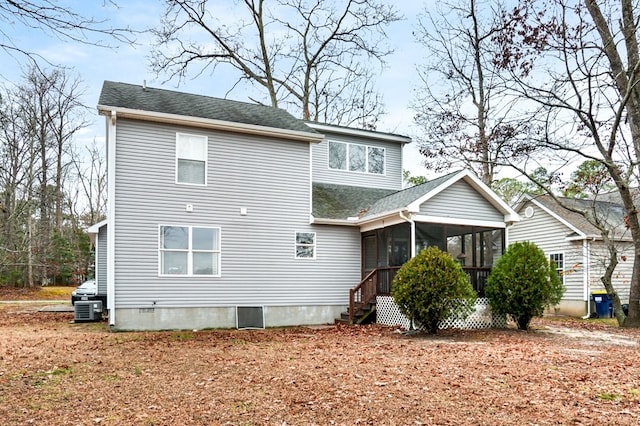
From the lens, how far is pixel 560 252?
19.5 metres

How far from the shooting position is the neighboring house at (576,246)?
18312 millimetres

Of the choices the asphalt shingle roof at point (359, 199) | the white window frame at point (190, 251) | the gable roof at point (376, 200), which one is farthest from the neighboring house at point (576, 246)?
the white window frame at point (190, 251)

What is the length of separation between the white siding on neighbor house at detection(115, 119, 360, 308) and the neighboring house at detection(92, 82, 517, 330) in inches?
1.1

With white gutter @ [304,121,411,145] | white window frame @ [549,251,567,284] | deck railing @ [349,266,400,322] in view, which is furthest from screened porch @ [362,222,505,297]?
white window frame @ [549,251,567,284]

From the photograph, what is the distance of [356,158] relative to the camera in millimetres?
17016

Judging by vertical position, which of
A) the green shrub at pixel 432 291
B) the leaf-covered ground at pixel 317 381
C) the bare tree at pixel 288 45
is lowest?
the leaf-covered ground at pixel 317 381

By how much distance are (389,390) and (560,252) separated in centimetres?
1641

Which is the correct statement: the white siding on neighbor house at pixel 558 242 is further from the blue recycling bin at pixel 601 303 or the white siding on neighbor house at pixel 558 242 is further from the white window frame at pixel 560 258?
the blue recycling bin at pixel 601 303

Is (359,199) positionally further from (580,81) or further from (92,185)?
(92,185)

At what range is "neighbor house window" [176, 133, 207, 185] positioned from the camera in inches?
512

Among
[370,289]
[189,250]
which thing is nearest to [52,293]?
[189,250]

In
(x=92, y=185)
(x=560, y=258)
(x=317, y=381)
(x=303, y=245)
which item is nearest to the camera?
(x=317, y=381)

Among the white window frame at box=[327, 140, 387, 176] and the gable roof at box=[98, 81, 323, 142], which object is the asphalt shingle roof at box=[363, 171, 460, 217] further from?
the gable roof at box=[98, 81, 323, 142]

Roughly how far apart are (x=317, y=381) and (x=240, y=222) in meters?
8.01
